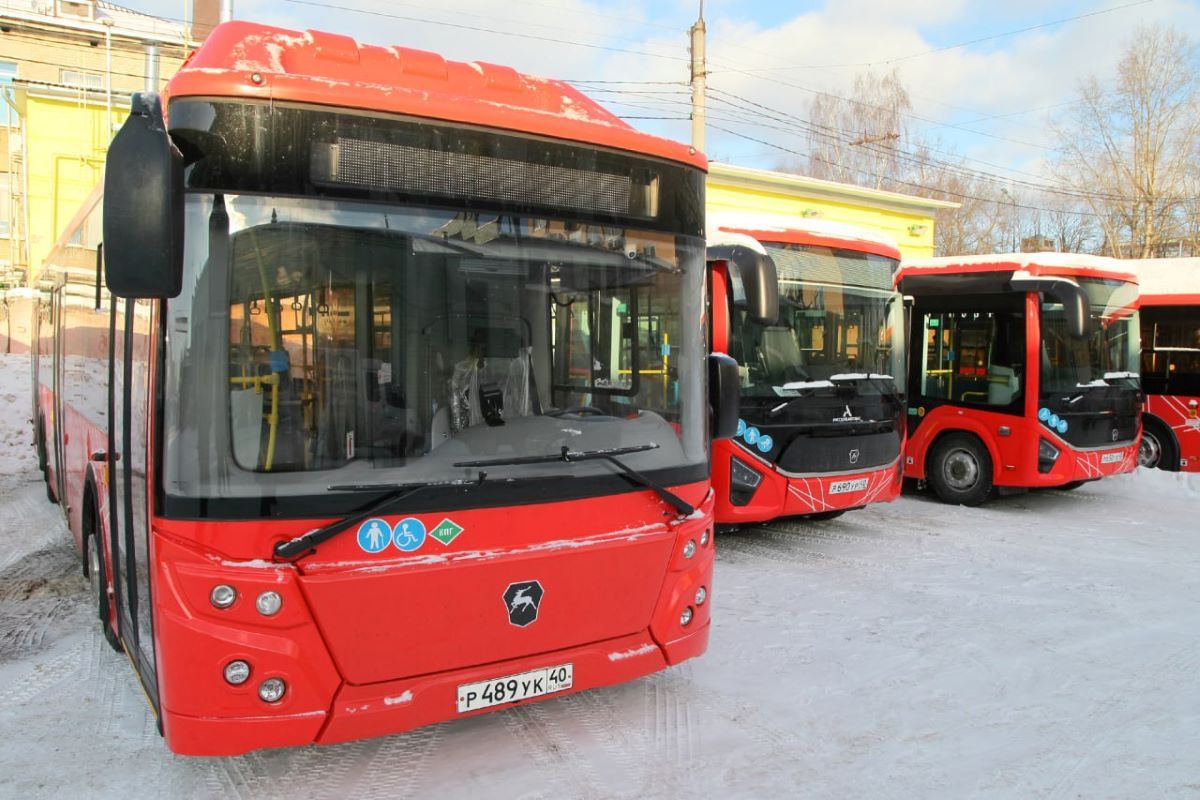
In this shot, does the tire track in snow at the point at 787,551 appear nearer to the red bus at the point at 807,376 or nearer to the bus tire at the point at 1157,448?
the red bus at the point at 807,376

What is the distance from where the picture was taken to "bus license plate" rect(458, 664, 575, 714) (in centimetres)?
341

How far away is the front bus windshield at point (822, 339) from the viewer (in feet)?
24.7

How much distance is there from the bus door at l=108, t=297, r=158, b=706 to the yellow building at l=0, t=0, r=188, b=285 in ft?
51.9

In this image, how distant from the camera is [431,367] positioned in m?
3.39

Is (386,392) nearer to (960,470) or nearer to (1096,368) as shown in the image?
(960,470)

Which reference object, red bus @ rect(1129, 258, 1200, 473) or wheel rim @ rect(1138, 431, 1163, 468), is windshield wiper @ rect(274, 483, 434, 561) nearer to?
red bus @ rect(1129, 258, 1200, 473)

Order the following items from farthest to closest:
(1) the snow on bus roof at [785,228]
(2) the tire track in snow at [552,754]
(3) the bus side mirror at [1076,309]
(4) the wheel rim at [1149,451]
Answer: (4) the wheel rim at [1149,451], (3) the bus side mirror at [1076,309], (1) the snow on bus roof at [785,228], (2) the tire track in snow at [552,754]

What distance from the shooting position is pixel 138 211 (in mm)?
2832

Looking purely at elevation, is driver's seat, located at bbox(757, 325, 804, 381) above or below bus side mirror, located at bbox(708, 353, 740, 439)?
above

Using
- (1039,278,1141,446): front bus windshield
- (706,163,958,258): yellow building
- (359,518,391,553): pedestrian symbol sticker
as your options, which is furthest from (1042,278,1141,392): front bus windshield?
(706,163,958,258): yellow building

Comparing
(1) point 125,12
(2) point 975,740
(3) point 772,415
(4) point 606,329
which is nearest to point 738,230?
(3) point 772,415

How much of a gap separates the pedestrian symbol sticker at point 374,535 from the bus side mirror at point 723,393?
188 cm

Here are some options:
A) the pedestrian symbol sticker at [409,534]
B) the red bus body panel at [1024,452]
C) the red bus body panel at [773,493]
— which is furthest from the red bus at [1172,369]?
the pedestrian symbol sticker at [409,534]

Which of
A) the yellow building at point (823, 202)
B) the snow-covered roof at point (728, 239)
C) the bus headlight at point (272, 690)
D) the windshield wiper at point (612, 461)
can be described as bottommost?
the bus headlight at point (272, 690)
